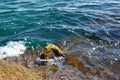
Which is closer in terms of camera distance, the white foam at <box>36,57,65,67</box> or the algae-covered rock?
the algae-covered rock

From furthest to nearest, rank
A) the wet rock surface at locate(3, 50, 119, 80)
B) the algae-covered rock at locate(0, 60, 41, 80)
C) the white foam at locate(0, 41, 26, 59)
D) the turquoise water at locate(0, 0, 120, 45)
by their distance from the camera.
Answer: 1. the turquoise water at locate(0, 0, 120, 45)
2. the white foam at locate(0, 41, 26, 59)
3. the wet rock surface at locate(3, 50, 119, 80)
4. the algae-covered rock at locate(0, 60, 41, 80)

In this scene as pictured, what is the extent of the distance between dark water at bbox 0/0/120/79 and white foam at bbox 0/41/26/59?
346 millimetres

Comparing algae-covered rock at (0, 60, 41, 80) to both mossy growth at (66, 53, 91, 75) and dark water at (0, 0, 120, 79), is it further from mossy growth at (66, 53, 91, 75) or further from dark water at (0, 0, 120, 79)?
dark water at (0, 0, 120, 79)

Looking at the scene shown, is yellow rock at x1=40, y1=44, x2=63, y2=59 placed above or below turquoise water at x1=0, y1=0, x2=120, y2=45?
below

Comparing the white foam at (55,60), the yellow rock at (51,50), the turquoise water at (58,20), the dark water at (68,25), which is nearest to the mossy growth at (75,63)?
the white foam at (55,60)

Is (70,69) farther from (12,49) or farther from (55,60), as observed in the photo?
(12,49)

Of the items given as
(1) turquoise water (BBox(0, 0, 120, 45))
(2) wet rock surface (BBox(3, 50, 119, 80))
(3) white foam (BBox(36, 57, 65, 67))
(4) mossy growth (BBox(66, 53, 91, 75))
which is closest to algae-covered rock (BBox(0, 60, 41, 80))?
(2) wet rock surface (BBox(3, 50, 119, 80))

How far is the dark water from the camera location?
12.0m

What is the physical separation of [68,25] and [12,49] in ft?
13.2

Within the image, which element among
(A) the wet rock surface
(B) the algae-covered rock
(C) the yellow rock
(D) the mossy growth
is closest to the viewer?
(B) the algae-covered rock

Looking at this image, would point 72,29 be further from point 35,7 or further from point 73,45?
point 35,7

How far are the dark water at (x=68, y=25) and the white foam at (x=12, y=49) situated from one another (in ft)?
1.13

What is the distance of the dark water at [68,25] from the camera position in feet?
39.2

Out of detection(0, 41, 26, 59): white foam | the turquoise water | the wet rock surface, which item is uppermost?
the turquoise water
